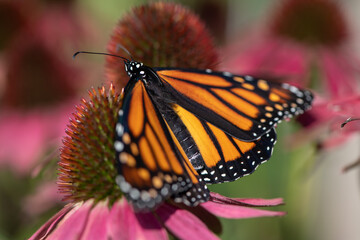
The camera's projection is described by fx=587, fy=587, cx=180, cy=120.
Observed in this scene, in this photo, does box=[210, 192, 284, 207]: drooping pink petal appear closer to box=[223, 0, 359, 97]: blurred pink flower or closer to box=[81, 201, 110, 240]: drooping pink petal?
box=[81, 201, 110, 240]: drooping pink petal

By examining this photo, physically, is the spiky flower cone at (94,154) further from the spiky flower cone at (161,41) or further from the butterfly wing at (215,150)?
the spiky flower cone at (161,41)

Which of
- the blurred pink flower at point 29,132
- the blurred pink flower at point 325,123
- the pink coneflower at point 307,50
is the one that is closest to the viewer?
the blurred pink flower at point 325,123

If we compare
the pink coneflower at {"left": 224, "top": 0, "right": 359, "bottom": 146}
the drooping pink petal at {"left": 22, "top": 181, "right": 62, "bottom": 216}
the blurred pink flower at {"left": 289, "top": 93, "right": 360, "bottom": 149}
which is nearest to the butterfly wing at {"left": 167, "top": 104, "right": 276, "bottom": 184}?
the blurred pink flower at {"left": 289, "top": 93, "right": 360, "bottom": 149}

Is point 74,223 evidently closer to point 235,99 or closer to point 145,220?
point 145,220

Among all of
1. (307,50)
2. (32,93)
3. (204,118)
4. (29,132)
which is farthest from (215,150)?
(32,93)

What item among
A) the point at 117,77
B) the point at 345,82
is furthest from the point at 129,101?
the point at 345,82

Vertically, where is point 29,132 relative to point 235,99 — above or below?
above

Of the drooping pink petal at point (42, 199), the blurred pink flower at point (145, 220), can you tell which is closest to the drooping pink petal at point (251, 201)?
the blurred pink flower at point (145, 220)
